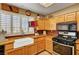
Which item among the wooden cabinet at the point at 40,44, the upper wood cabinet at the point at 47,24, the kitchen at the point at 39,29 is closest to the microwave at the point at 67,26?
the kitchen at the point at 39,29

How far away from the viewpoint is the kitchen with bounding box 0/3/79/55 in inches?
51.6

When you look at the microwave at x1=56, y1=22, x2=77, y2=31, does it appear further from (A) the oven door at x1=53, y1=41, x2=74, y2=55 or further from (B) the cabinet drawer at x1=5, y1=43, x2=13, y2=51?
(B) the cabinet drawer at x1=5, y1=43, x2=13, y2=51

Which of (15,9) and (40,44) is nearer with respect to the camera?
(15,9)

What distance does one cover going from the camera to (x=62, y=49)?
1401mm

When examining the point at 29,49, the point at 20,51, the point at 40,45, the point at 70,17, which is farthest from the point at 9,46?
the point at 70,17

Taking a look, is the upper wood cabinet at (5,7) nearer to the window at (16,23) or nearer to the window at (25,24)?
the window at (16,23)

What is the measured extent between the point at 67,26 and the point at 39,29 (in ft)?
1.24

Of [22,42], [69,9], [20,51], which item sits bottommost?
[20,51]

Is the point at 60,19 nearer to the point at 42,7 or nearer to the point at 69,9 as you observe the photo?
the point at 69,9

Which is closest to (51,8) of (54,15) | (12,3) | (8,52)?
(54,15)

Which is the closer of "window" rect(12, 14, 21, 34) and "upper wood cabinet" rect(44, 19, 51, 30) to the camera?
"window" rect(12, 14, 21, 34)

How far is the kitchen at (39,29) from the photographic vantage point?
1310mm

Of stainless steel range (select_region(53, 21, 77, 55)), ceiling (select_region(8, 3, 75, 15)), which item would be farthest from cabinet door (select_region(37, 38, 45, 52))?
ceiling (select_region(8, 3, 75, 15))

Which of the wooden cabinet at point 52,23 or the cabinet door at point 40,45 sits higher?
the wooden cabinet at point 52,23
